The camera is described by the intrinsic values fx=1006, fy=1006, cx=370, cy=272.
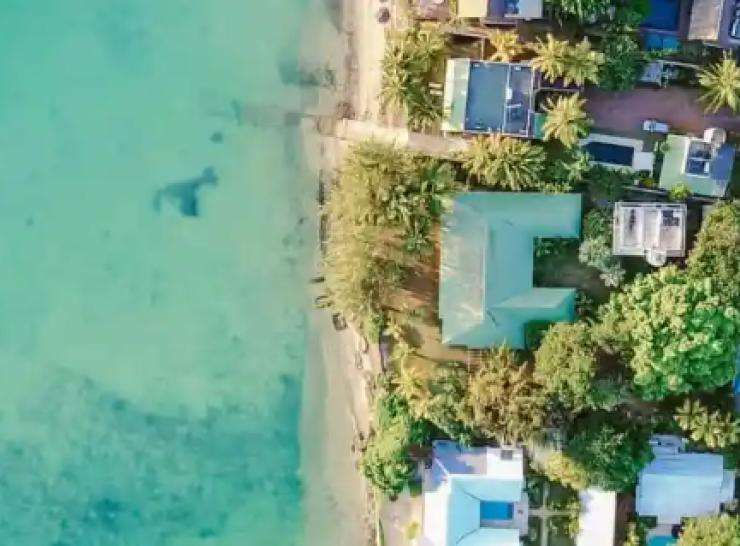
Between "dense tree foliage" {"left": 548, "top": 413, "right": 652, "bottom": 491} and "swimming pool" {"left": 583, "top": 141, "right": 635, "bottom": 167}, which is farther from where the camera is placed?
"swimming pool" {"left": 583, "top": 141, "right": 635, "bottom": 167}

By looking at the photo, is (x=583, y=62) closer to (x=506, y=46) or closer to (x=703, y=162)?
(x=506, y=46)

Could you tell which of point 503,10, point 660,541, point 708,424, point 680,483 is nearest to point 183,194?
point 503,10

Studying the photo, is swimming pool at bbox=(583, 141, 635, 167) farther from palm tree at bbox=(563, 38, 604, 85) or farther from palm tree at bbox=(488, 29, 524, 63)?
palm tree at bbox=(488, 29, 524, 63)

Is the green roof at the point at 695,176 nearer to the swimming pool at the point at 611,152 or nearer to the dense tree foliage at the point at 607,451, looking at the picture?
the swimming pool at the point at 611,152

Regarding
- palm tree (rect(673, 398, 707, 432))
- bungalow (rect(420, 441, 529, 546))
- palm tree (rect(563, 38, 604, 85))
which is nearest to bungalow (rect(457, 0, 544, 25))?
palm tree (rect(563, 38, 604, 85))

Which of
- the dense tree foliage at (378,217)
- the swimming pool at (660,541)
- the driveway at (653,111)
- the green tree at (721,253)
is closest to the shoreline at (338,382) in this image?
the dense tree foliage at (378,217)
